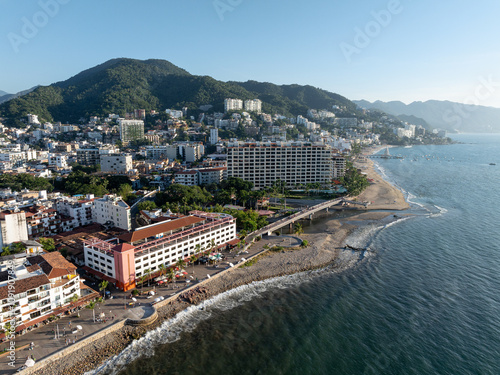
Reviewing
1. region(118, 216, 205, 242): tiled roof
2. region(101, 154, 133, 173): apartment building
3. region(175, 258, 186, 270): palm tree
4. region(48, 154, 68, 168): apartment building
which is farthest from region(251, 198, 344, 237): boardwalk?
region(48, 154, 68, 168): apartment building

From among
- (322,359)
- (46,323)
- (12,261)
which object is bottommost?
(322,359)

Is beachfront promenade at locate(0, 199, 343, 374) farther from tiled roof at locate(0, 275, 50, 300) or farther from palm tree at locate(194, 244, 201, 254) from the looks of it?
tiled roof at locate(0, 275, 50, 300)

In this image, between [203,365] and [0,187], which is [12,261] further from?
[0,187]

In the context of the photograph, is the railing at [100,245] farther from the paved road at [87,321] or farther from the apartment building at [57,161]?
the apartment building at [57,161]

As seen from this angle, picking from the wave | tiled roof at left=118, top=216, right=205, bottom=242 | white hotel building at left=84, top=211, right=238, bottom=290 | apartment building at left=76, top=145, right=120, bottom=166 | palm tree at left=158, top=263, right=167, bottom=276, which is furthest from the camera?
apartment building at left=76, top=145, right=120, bottom=166

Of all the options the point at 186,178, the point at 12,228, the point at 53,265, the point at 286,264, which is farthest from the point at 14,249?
the point at 186,178

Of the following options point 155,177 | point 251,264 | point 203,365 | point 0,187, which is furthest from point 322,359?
point 0,187
